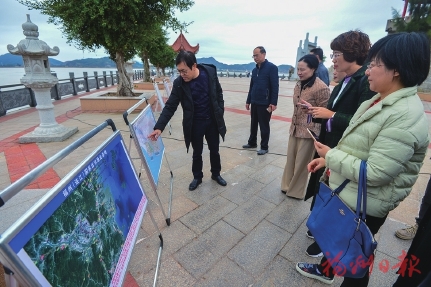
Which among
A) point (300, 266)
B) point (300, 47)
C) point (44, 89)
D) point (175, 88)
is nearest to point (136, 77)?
point (300, 47)

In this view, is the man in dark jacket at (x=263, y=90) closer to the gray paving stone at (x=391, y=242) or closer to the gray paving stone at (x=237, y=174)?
the gray paving stone at (x=237, y=174)

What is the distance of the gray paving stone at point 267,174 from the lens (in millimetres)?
3467

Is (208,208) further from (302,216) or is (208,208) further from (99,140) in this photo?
(99,140)

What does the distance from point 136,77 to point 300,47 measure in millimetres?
21131

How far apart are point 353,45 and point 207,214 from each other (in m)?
2.18

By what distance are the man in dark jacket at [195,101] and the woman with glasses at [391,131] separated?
71.1 inches

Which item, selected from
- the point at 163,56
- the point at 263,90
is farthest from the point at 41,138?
the point at 163,56

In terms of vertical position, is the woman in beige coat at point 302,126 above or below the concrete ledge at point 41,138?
above

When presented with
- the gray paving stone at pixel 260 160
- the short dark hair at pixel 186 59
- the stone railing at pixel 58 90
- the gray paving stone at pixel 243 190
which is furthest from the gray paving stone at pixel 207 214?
the stone railing at pixel 58 90

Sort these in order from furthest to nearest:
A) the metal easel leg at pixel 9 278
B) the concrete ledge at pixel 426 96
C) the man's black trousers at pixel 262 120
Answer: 1. the concrete ledge at pixel 426 96
2. the man's black trousers at pixel 262 120
3. the metal easel leg at pixel 9 278

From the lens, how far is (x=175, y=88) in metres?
2.79

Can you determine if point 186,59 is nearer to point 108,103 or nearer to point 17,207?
point 17,207

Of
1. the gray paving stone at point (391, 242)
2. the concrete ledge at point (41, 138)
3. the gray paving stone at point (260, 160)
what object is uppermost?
the concrete ledge at point (41, 138)

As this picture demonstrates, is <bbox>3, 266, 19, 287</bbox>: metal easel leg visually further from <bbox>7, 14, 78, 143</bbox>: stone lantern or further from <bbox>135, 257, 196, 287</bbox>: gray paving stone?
<bbox>7, 14, 78, 143</bbox>: stone lantern
